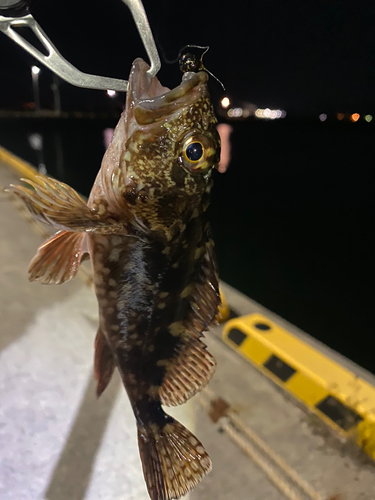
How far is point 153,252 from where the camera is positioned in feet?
4.14

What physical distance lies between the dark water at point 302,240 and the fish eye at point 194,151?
6.72ft

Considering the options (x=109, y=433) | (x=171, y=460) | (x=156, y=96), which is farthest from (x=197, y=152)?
(x=109, y=433)

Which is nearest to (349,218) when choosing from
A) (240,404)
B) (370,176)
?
(370,176)

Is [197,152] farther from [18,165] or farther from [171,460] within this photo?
[18,165]

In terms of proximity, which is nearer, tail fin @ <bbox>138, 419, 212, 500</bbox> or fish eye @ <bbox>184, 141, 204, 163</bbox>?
fish eye @ <bbox>184, 141, 204, 163</bbox>

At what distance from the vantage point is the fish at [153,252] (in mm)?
1059

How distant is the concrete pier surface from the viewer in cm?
213

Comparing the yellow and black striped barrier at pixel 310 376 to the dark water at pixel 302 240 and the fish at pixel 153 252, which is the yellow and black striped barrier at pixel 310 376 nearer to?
the fish at pixel 153 252

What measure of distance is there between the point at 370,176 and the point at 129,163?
23.4 meters

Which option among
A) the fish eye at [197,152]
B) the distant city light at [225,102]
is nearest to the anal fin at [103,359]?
the fish eye at [197,152]

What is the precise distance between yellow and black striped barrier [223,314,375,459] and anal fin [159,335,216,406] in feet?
5.31

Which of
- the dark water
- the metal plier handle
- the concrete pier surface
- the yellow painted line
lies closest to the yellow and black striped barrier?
the concrete pier surface

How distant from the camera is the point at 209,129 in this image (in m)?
1.12

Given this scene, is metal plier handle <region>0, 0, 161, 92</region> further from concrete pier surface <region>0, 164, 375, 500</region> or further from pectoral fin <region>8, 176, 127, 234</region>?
concrete pier surface <region>0, 164, 375, 500</region>
